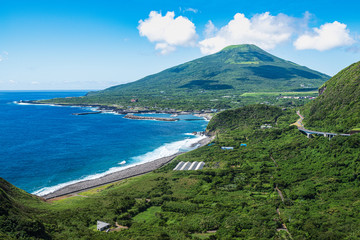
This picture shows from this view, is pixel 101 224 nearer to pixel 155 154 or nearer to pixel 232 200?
pixel 232 200

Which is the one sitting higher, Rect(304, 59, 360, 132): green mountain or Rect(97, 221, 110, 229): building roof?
Rect(304, 59, 360, 132): green mountain

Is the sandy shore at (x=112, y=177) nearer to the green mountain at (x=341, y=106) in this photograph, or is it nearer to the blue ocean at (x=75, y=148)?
the blue ocean at (x=75, y=148)

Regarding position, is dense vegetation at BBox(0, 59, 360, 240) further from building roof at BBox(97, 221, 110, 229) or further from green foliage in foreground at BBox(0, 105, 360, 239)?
building roof at BBox(97, 221, 110, 229)

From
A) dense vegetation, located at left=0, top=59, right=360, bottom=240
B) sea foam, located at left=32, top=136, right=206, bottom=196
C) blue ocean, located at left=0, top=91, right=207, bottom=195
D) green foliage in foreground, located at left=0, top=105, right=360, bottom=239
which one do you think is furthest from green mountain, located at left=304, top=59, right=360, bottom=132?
blue ocean, located at left=0, top=91, right=207, bottom=195

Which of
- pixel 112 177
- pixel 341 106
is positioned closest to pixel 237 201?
pixel 112 177

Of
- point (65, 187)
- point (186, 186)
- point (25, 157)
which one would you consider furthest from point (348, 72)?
point (25, 157)

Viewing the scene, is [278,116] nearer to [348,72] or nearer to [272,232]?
[348,72]
